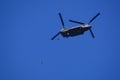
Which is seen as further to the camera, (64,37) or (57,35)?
(57,35)

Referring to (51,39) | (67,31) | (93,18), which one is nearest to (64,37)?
(67,31)

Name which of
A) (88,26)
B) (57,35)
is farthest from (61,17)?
(88,26)

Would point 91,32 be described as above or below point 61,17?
below

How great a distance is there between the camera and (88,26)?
3400cm

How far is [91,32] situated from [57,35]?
265 inches

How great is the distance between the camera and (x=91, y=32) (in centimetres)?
3756

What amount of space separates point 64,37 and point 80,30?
3.27 meters

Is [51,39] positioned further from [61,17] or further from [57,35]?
[61,17]

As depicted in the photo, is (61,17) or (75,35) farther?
(61,17)

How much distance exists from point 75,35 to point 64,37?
7.29 feet

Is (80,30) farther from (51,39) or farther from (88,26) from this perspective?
(51,39)

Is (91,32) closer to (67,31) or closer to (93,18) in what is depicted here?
(93,18)

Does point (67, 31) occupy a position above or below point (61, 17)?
below

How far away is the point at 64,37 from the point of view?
113 feet
